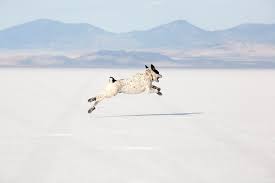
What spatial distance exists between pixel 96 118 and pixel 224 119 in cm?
312

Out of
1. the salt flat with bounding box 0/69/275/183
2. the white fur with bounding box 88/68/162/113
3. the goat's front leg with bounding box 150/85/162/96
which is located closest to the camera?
the salt flat with bounding box 0/69/275/183

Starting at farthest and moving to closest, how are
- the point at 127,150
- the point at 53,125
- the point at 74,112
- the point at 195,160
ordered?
the point at 74,112 < the point at 53,125 < the point at 127,150 < the point at 195,160

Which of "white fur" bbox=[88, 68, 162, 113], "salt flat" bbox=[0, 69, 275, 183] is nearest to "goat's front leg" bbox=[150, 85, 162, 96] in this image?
"white fur" bbox=[88, 68, 162, 113]

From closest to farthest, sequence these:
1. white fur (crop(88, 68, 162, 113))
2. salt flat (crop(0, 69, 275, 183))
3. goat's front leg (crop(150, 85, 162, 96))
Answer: salt flat (crop(0, 69, 275, 183))
white fur (crop(88, 68, 162, 113))
goat's front leg (crop(150, 85, 162, 96))

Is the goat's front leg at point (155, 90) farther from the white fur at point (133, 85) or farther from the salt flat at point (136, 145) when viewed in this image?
the salt flat at point (136, 145)

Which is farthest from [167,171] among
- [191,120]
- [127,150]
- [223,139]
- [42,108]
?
[42,108]

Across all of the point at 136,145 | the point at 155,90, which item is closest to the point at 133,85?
the point at 155,90

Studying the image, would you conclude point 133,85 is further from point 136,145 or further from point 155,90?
point 136,145

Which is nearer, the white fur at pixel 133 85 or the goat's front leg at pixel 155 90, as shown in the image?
the white fur at pixel 133 85

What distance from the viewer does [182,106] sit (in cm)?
2216

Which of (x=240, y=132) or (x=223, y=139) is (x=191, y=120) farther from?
(x=223, y=139)

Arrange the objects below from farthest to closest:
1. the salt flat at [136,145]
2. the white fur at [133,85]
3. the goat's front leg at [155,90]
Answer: the goat's front leg at [155,90] < the white fur at [133,85] < the salt flat at [136,145]

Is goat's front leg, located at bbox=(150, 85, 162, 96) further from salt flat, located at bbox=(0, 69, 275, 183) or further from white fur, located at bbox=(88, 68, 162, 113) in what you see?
salt flat, located at bbox=(0, 69, 275, 183)

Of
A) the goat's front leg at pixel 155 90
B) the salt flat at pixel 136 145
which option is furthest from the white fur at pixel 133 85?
the salt flat at pixel 136 145
